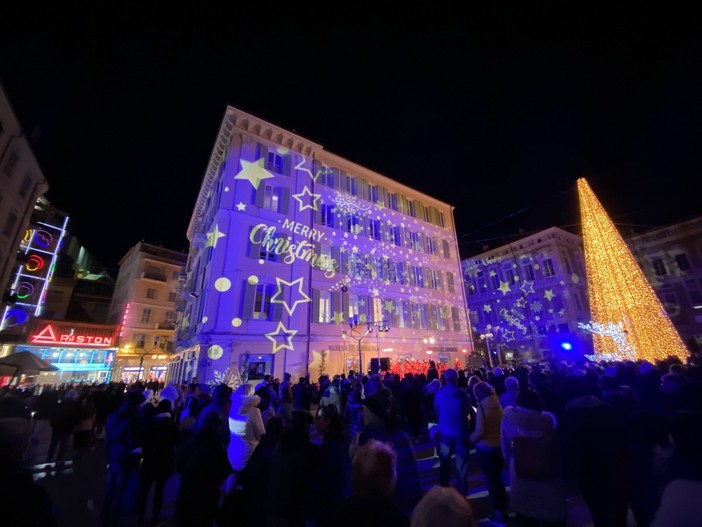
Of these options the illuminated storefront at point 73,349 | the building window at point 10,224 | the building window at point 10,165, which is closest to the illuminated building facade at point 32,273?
the building window at point 10,224

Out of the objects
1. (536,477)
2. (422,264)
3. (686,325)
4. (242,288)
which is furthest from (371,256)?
(686,325)

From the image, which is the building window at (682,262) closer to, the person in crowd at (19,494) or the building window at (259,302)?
the building window at (259,302)

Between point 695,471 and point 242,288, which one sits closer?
point 695,471

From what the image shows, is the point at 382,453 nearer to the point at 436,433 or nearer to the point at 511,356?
the point at 436,433

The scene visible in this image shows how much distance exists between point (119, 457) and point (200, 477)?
2.53m

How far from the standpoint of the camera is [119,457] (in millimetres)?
4758

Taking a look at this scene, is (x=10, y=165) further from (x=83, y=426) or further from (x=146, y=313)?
(x=146, y=313)

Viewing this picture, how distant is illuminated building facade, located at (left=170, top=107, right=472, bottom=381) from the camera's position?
17453mm

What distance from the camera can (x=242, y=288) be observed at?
17750 millimetres

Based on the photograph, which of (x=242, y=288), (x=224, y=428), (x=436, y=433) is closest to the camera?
(x=224, y=428)

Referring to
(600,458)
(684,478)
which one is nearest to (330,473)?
(684,478)

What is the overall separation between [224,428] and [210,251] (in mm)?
16646

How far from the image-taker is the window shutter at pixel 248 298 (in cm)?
1747

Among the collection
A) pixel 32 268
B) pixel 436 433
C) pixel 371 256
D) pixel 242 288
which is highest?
pixel 371 256
